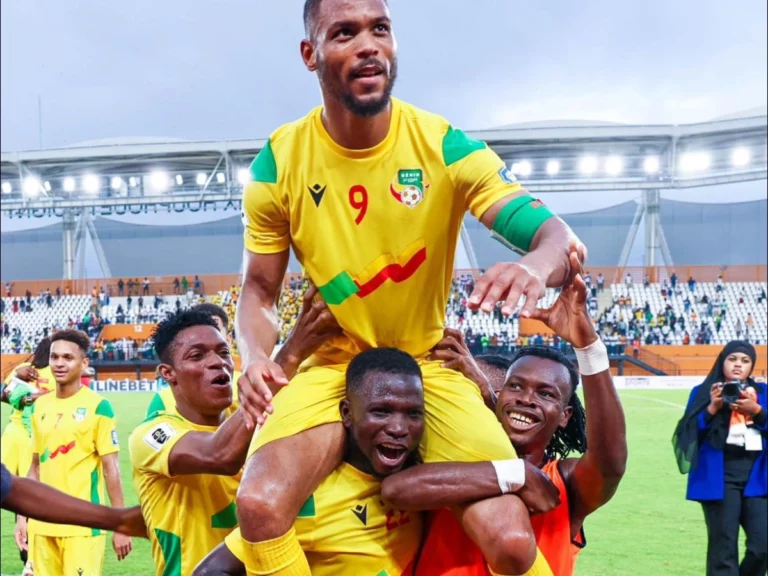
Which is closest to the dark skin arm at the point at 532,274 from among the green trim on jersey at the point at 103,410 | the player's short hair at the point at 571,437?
the player's short hair at the point at 571,437

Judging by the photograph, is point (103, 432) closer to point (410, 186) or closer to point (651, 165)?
point (410, 186)

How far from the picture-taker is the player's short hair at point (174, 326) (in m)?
4.41

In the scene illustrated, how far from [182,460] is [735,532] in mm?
4678

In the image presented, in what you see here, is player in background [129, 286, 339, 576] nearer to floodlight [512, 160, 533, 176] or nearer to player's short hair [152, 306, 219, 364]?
player's short hair [152, 306, 219, 364]

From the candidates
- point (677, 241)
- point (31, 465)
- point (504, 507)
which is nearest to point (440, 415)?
point (504, 507)

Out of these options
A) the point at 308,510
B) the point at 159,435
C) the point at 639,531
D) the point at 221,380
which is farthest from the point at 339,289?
the point at 639,531

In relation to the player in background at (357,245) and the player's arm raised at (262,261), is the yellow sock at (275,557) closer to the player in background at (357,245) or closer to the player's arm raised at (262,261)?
the player in background at (357,245)

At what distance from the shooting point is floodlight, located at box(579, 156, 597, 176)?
130ft

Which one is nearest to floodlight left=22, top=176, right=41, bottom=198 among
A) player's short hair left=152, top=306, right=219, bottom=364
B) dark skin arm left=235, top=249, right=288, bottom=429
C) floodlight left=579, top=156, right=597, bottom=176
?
floodlight left=579, top=156, right=597, bottom=176

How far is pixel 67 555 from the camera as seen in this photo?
6383mm

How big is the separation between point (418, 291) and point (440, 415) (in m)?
0.47

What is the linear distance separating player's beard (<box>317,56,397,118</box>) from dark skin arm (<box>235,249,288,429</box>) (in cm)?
70

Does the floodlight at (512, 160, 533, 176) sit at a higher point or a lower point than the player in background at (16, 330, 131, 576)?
higher

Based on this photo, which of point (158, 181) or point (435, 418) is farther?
point (158, 181)
